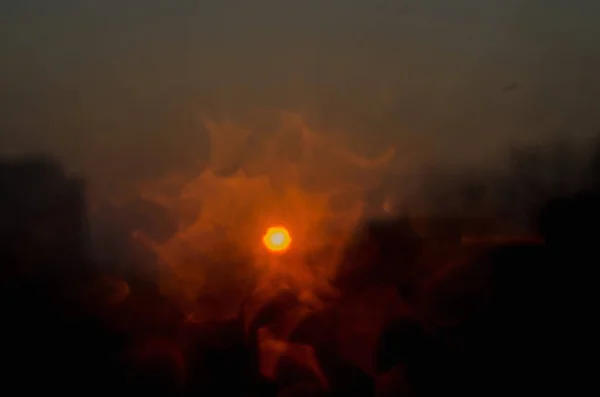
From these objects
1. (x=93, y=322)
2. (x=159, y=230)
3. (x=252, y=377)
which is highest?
(x=159, y=230)

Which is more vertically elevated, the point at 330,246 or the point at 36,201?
the point at 36,201

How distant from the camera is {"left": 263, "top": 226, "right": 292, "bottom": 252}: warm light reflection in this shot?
4.21 metres

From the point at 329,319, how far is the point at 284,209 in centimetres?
61

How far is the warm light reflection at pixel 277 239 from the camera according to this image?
421cm

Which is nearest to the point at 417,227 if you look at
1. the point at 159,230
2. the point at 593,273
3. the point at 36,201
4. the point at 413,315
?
the point at 413,315

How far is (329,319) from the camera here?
4191 mm

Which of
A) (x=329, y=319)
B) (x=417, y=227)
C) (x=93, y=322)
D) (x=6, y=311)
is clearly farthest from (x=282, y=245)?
(x=6, y=311)

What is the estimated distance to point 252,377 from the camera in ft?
13.6

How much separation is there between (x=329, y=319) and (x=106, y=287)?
115 centimetres

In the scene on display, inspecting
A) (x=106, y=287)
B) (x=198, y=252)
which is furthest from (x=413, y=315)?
(x=106, y=287)

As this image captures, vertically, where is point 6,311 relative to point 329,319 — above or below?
above

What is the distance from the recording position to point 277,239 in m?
4.21

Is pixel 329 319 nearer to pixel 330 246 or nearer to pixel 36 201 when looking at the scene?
pixel 330 246

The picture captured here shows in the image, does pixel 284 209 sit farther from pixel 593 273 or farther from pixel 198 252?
pixel 593 273
